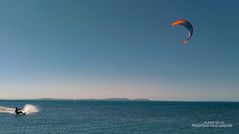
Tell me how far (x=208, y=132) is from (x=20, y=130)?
34.0 metres

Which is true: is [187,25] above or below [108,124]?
above

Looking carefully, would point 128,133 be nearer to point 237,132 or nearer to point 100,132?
point 100,132

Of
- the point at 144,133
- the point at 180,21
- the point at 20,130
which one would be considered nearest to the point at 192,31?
the point at 180,21

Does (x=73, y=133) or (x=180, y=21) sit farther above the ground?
(x=180, y=21)

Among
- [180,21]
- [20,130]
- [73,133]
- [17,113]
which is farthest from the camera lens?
[17,113]

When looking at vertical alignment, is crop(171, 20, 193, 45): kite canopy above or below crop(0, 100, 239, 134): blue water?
above

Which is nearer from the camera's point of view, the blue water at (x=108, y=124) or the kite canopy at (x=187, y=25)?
the kite canopy at (x=187, y=25)

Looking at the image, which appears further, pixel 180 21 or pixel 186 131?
pixel 186 131

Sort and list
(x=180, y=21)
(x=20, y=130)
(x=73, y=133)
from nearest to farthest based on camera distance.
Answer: (x=180, y=21)
(x=73, y=133)
(x=20, y=130)

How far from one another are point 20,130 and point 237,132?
39.4m

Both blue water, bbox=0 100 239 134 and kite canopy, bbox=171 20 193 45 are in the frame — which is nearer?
kite canopy, bbox=171 20 193 45

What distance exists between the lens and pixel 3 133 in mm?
51000

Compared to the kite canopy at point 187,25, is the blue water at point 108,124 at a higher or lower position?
lower

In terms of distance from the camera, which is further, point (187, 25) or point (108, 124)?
point (108, 124)
